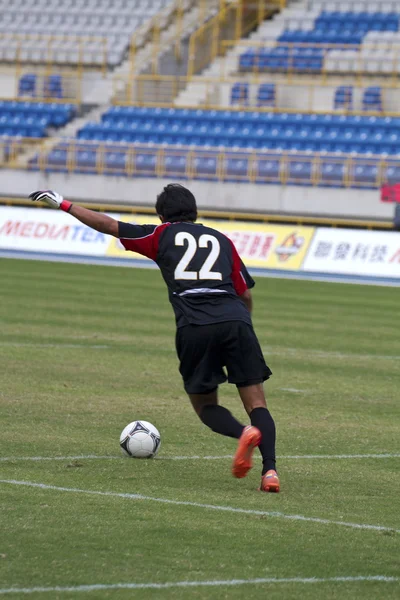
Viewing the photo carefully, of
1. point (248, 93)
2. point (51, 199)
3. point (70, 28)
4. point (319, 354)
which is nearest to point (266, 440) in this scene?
point (51, 199)

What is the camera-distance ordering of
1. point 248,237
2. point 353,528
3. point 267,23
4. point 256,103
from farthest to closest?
1. point 267,23
2. point 256,103
3. point 248,237
4. point 353,528

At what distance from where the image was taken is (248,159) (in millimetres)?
36969

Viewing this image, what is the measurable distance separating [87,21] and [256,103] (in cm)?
982

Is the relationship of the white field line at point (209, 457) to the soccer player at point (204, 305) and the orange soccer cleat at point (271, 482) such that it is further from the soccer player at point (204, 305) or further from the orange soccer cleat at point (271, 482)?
the orange soccer cleat at point (271, 482)

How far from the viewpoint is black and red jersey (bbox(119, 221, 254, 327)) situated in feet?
25.1

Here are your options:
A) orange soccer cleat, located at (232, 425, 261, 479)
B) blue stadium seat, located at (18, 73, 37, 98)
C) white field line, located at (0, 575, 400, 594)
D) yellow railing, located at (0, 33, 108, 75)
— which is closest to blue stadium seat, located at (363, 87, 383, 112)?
yellow railing, located at (0, 33, 108, 75)

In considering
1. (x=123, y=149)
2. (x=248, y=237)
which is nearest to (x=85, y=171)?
(x=123, y=149)

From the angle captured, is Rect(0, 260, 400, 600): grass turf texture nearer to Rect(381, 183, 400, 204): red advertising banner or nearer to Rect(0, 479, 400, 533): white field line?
Rect(0, 479, 400, 533): white field line

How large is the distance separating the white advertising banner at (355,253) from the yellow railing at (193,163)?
6.46 meters

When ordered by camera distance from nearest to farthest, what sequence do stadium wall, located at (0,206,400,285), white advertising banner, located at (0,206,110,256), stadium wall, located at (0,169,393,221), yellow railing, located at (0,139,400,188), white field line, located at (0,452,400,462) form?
white field line, located at (0,452,400,462), stadium wall, located at (0,206,400,285), white advertising banner, located at (0,206,110,256), stadium wall, located at (0,169,393,221), yellow railing, located at (0,139,400,188)

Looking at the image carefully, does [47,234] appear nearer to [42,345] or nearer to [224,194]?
[224,194]

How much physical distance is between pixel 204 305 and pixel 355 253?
21562mm

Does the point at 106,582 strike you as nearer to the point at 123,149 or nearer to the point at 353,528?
the point at 353,528

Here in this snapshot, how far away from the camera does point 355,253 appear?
2884 centimetres
